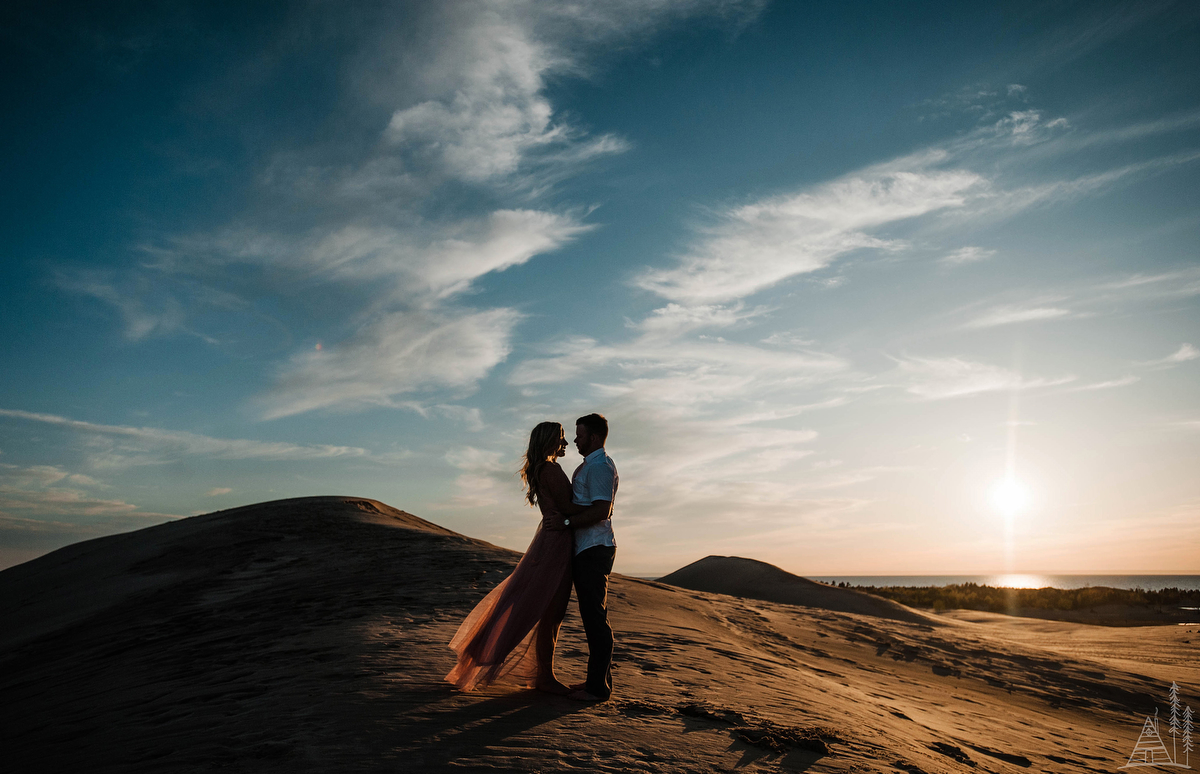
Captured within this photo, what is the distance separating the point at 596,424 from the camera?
474cm

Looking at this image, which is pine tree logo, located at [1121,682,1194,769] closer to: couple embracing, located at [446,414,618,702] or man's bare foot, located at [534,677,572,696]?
man's bare foot, located at [534,677,572,696]

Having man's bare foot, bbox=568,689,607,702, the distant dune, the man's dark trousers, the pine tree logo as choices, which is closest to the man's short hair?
the man's dark trousers

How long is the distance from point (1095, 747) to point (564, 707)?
6.68m

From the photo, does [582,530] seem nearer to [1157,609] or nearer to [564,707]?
[564,707]

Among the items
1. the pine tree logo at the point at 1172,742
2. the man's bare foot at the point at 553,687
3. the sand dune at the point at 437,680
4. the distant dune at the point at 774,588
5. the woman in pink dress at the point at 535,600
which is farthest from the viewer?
the distant dune at the point at 774,588

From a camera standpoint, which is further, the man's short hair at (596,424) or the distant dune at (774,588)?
the distant dune at (774,588)

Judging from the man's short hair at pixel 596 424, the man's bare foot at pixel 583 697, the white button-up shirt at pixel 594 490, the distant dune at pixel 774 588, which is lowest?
the distant dune at pixel 774 588

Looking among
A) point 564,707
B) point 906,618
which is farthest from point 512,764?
point 906,618

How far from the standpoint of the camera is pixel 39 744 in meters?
4.45

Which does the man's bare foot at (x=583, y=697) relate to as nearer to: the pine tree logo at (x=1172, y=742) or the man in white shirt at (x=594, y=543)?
the man in white shirt at (x=594, y=543)

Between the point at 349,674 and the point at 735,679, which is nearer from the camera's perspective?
the point at 349,674

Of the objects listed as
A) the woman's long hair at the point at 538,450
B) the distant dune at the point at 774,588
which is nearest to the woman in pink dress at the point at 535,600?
the woman's long hair at the point at 538,450

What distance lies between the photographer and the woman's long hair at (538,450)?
15.5ft

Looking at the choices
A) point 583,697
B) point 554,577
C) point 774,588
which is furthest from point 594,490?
point 774,588
